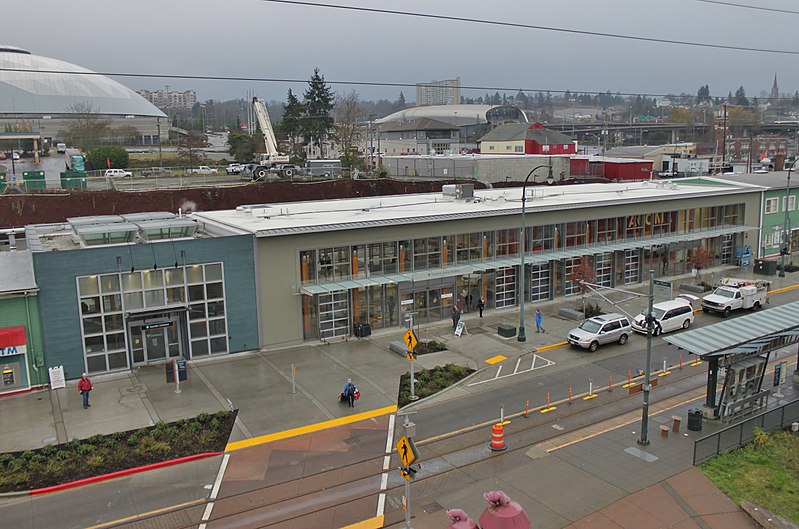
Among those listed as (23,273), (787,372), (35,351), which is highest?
(23,273)

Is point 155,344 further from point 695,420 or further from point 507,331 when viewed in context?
point 695,420

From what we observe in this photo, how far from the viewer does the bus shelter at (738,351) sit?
21.8m

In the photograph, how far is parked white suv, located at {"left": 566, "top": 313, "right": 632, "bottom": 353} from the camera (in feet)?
104

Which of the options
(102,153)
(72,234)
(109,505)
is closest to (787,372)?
(109,505)

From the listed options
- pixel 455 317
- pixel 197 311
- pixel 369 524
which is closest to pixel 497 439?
pixel 369 524

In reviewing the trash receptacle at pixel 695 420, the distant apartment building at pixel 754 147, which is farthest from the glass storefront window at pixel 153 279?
the distant apartment building at pixel 754 147

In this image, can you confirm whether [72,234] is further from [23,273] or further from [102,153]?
[102,153]

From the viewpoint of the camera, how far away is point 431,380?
27.4 metres

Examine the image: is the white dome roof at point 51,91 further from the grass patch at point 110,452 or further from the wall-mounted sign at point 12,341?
the grass patch at point 110,452

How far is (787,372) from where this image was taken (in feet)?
94.0

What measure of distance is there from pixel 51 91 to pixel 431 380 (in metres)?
118

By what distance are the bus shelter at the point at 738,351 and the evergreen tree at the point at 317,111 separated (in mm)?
→ 90921

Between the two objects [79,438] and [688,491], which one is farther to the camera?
[79,438]

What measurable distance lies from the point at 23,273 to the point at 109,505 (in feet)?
46.4
